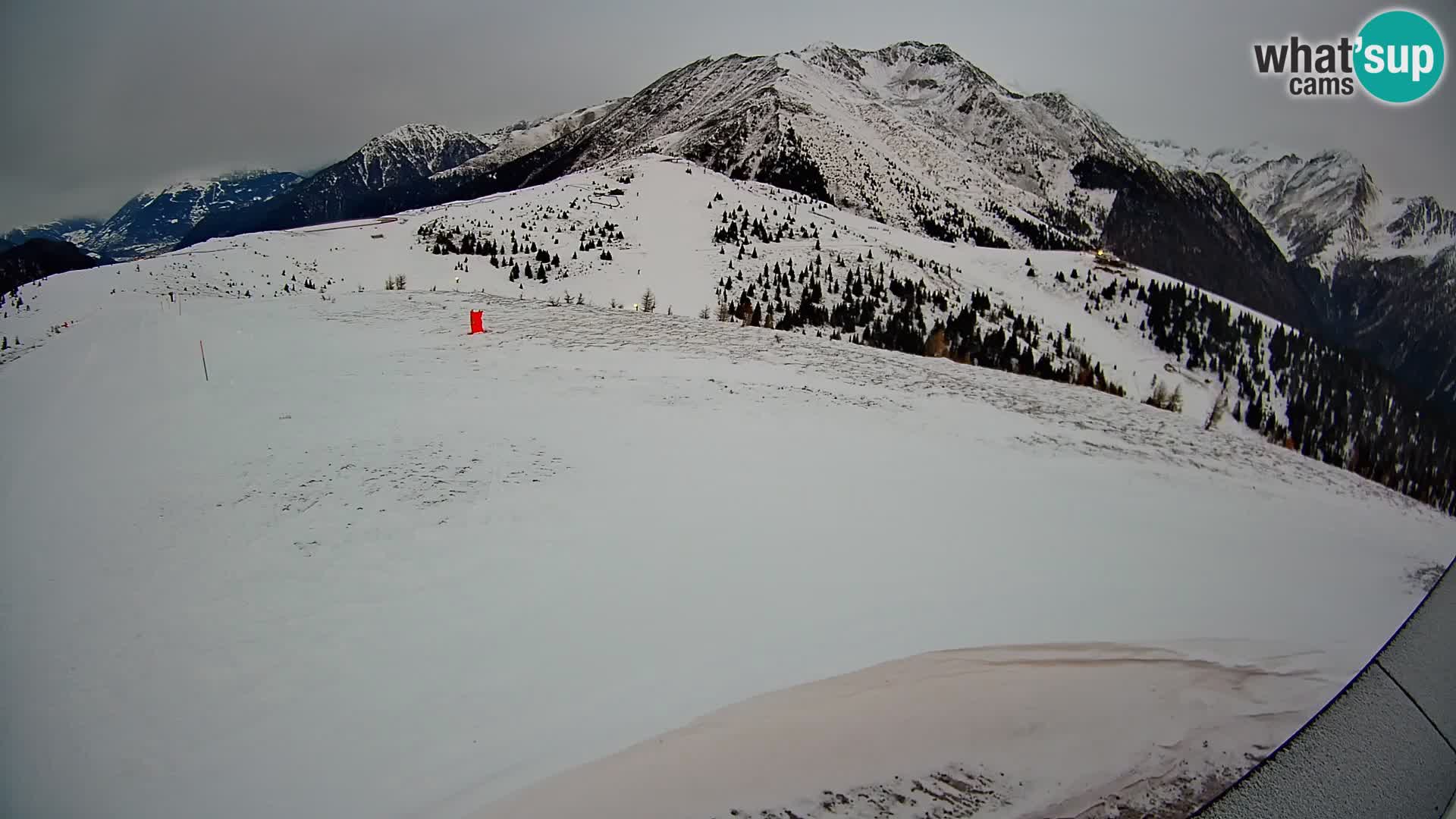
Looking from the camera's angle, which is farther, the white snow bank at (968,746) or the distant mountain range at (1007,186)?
the distant mountain range at (1007,186)

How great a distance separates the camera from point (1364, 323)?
3.10m

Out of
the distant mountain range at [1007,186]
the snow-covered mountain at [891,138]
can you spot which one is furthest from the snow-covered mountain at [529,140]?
the snow-covered mountain at [891,138]

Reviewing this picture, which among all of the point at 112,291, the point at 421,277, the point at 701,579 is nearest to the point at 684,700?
the point at 701,579

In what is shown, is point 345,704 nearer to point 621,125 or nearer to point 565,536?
point 565,536

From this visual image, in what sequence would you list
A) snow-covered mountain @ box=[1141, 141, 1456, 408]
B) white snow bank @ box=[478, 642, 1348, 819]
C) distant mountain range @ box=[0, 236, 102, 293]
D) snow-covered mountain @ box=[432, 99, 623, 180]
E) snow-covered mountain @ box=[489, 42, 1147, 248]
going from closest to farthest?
white snow bank @ box=[478, 642, 1348, 819] → snow-covered mountain @ box=[1141, 141, 1456, 408] → distant mountain range @ box=[0, 236, 102, 293] → snow-covered mountain @ box=[489, 42, 1147, 248] → snow-covered mountain @ box=[432, 99, 623, 180]

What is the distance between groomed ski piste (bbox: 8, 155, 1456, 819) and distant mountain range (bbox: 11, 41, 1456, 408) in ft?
2.84

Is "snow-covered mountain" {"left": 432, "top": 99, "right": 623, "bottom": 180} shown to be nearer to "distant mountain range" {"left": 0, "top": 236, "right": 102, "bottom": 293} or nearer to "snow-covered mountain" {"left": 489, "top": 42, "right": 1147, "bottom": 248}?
"snow-covered mountain" {"left": 489, "top": 42, "right": 1147, "bottom": 248}

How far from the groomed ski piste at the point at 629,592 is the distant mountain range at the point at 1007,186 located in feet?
2.84

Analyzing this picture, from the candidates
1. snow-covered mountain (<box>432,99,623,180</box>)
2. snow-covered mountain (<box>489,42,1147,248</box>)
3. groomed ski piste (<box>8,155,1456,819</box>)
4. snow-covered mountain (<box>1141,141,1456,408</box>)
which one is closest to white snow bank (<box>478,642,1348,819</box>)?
groomed ski piste (<box>8,155,1456,819</box>)

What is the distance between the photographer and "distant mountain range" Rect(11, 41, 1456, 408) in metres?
2.05

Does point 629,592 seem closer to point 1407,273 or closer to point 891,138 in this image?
point 1407,273

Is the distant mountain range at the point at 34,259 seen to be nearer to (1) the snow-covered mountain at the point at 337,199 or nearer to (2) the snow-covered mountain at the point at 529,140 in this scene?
(2) the snow-covered mountain at the point at 529,140

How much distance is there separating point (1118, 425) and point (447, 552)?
5253 mm

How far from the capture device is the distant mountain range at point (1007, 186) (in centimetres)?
205
